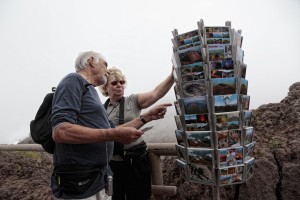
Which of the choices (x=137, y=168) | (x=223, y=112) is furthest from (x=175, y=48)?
(x=137, y=168)

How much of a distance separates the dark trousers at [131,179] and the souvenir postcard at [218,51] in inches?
47.7

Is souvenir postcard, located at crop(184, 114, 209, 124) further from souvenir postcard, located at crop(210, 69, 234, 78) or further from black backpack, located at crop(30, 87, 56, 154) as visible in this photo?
black backpack, located at crop(30, 87, 56, 154)

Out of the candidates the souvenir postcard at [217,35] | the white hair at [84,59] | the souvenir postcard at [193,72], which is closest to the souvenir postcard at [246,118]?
the souvenir postcard at [193,72]

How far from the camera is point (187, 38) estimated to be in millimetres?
1581

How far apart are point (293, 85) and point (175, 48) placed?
161cm

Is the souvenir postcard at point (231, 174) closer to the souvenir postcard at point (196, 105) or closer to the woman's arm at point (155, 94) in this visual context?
the souvenir postcard at point (196, 105)

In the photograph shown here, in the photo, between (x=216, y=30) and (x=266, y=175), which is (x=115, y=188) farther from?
(x=216, y=30)

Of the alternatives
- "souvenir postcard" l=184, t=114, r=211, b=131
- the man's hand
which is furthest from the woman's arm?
"souvenir postcard" l=184, t=114, r=211, b=131

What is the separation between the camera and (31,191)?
3.48 m

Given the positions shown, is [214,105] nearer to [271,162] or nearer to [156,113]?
[156,113]

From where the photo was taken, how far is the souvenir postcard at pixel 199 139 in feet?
4.87

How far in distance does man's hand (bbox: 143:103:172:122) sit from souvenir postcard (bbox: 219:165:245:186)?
68 cm

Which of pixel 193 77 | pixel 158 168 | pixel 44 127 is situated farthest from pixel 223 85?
pixel 158 168

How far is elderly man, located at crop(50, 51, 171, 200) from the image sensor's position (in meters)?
1.45
